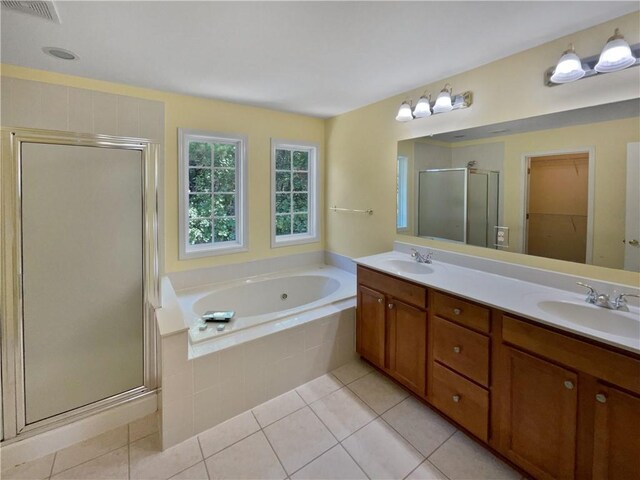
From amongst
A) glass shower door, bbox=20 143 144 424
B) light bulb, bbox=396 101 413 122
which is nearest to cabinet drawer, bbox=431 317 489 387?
light bulb, bbox=396 101 413 122

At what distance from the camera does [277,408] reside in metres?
2.00

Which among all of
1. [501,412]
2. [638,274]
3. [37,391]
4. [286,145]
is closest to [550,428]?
[501,412]

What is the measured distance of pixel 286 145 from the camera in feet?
11.0

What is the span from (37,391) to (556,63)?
3599 millimetres

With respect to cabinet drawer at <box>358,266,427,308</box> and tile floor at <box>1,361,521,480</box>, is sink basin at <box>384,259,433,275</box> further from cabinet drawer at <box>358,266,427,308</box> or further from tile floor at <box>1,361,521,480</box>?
tile floor at <box>1,361,521,480</box>

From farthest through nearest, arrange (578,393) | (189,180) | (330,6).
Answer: (189,180)
(330,6)
(578,393)

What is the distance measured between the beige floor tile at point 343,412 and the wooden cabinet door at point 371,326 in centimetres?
33

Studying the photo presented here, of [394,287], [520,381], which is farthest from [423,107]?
[520,381]

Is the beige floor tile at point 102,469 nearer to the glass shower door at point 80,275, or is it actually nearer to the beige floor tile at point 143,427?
the beige floor tile at point 143,427

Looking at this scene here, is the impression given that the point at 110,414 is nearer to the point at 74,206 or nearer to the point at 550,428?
the point at 74,206

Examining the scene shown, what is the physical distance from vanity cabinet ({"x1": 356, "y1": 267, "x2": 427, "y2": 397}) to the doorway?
0.78m

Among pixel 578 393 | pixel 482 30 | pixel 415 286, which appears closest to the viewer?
pixel 578 393

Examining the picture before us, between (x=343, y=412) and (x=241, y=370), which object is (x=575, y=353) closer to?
(x=343, y=412)

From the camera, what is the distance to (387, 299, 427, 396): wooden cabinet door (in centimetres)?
190
